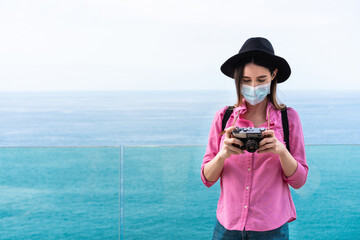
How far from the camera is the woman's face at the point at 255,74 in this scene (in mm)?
1624

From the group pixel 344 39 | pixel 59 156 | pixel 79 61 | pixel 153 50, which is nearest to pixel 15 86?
pixel 79 61

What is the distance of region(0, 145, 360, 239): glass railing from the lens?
2.98 metres

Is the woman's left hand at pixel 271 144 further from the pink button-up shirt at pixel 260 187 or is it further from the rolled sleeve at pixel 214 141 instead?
the rolled sleeve at pixel 214 141

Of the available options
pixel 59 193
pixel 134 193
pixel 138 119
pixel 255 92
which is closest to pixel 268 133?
pixel 255 92

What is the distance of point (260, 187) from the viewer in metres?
1.56

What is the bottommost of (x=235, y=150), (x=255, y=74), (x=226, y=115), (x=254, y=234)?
(x=254, y=234)

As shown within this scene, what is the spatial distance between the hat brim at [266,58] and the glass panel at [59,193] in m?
1.46

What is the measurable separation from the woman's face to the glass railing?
1.42 meters

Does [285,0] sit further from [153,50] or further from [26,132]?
[26,132]

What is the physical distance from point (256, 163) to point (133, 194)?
1.56 m

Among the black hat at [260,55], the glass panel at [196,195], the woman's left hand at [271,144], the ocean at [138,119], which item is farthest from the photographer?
the ocean at [138,119]

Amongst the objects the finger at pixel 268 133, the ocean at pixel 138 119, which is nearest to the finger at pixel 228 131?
the finger at pixel 268 133

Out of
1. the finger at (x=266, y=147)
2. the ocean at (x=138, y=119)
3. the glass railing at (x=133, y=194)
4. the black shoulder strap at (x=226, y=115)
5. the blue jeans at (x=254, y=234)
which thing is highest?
the black shoulder strap at (x=226, y=115)

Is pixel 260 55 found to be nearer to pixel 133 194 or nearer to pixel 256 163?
pixel 256 163
